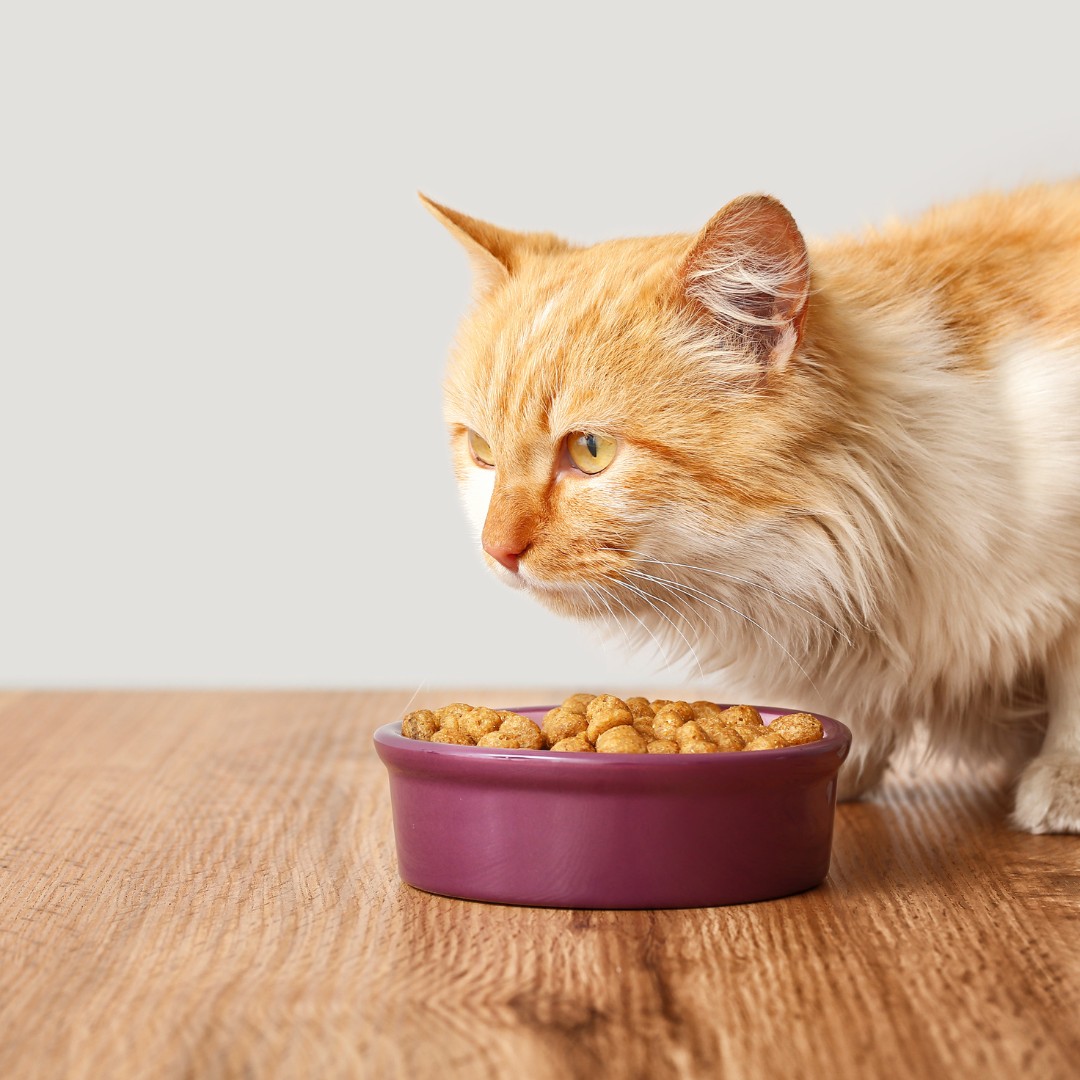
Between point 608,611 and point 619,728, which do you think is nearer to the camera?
point 619,728

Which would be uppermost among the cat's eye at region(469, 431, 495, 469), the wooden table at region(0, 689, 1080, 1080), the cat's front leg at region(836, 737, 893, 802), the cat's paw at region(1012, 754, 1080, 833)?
the cat's eye at region(469, 431, 495, 469)

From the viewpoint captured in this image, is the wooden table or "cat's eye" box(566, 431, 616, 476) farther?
"cat's eye" box(566, 431, 616, 476)

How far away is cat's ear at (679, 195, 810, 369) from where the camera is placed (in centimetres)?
114

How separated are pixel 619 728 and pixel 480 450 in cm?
39

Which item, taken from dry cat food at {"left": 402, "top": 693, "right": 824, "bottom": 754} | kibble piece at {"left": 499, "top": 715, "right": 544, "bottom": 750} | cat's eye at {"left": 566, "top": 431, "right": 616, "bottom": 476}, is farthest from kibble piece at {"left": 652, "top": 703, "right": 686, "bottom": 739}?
cat's eye at {"left": 566, "top": 431, "right": 616, "bottom": 476}

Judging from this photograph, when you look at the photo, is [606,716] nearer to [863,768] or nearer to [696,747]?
[696,747]

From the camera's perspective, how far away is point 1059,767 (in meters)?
1.36

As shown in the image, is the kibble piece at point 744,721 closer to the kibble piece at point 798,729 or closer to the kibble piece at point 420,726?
the kibble piece at point 798,729

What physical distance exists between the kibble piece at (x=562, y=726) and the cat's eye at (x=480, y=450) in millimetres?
294

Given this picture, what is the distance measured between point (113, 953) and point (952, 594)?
828 millimetres

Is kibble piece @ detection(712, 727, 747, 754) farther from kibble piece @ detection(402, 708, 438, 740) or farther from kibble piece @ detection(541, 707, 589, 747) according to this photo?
kibble piece @ detection(402, 708, 438, 740)

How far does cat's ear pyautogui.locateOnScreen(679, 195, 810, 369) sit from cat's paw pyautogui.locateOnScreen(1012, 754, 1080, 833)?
54cm

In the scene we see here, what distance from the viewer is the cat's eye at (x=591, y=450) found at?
46.7 inches

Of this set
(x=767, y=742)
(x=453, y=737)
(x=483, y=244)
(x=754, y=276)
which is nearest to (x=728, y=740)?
(x=767, y=742)
